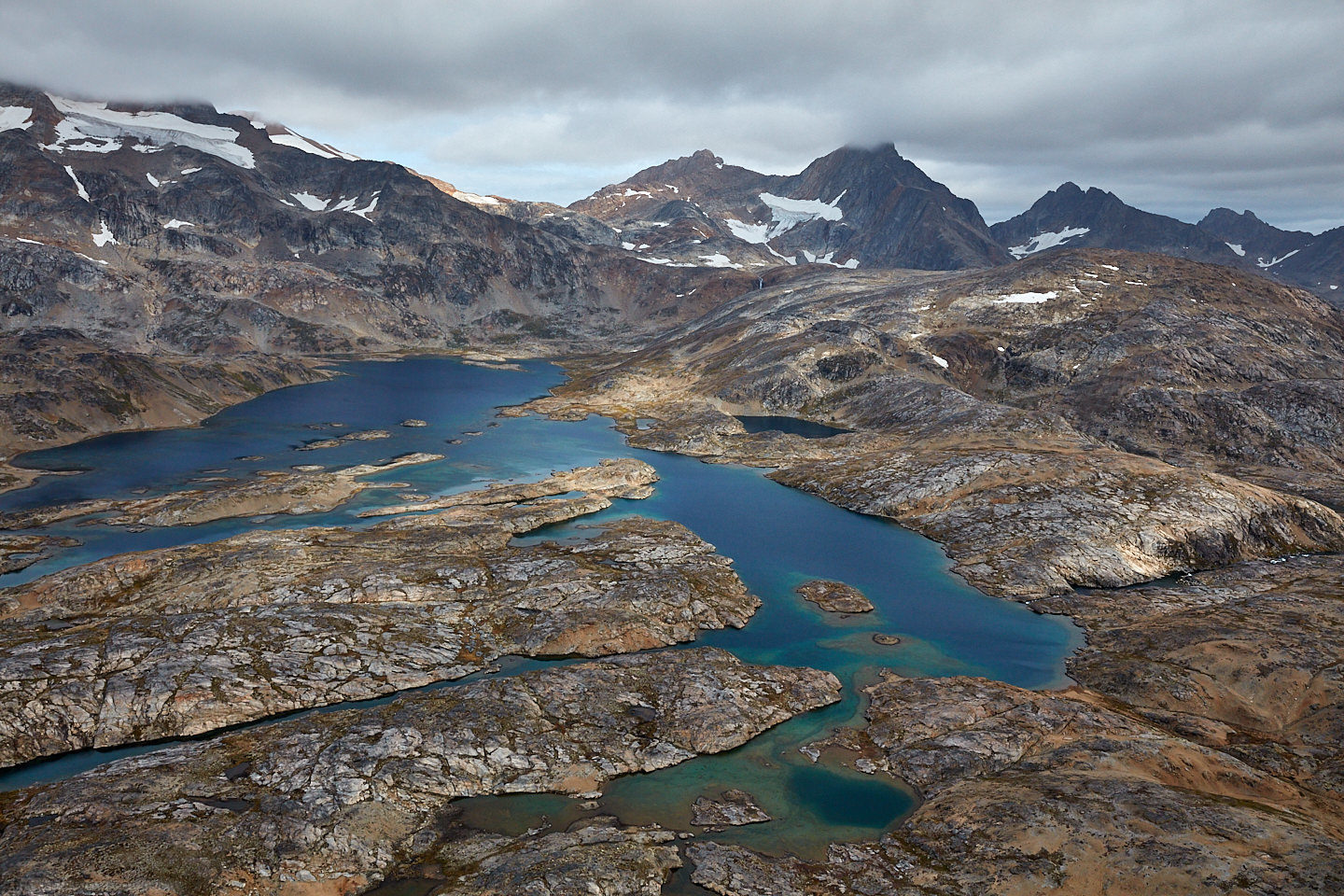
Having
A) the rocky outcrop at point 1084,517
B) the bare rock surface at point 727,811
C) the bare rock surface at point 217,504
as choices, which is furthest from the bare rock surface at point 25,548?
the rocky outcrop at point 1084,517

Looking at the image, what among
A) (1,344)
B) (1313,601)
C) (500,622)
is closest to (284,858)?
(500,622)

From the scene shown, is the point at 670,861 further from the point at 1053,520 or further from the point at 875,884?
the point at 1053,520

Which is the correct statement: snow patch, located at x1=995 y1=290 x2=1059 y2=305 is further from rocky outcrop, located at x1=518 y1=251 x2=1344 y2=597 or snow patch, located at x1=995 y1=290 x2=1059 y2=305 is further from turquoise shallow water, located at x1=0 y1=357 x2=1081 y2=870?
turquoise shallow water, located at x1=0 y1=357 x2=1081 y2=870

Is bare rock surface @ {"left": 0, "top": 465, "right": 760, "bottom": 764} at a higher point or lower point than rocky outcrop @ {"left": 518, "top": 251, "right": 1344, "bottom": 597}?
lower

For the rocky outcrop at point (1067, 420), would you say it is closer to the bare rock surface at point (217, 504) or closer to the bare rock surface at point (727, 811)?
the bare rock surface at point (727, 811)

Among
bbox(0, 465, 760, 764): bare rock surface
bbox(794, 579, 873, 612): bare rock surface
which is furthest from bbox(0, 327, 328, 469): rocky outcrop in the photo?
bbox(794, 579, 873, 612): bare rock surface
